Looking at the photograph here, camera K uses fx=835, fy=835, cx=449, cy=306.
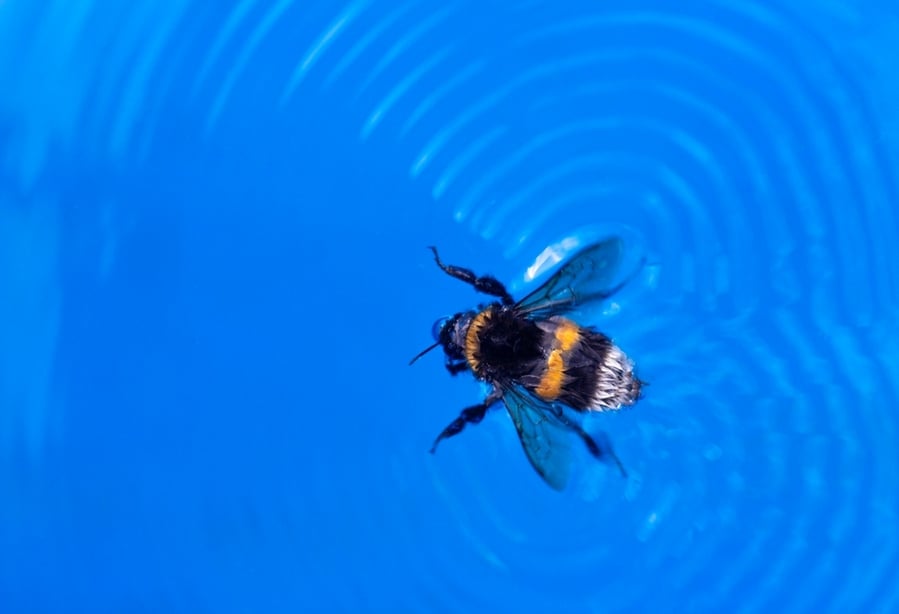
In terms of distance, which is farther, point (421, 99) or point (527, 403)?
point (421, 99)

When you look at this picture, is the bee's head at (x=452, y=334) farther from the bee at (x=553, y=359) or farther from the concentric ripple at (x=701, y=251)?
the concentric ripple at (x=701, y=251)

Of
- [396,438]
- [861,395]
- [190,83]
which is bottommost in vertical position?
[861,395]

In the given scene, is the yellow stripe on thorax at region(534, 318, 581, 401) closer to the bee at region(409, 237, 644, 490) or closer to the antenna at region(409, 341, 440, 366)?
the bee at region(409, 237, 644, 490)

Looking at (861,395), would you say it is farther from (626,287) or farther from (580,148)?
(580,148)

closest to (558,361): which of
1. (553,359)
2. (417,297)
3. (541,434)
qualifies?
(553,359)

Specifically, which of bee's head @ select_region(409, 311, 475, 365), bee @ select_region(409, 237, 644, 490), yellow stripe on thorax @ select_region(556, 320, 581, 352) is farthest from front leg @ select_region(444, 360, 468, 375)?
yellow stripe on thorax @ select_region(556, 320, 581, 352)

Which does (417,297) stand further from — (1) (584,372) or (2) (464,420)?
(1) (584,372)

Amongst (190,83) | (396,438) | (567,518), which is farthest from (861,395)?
(190,83)
